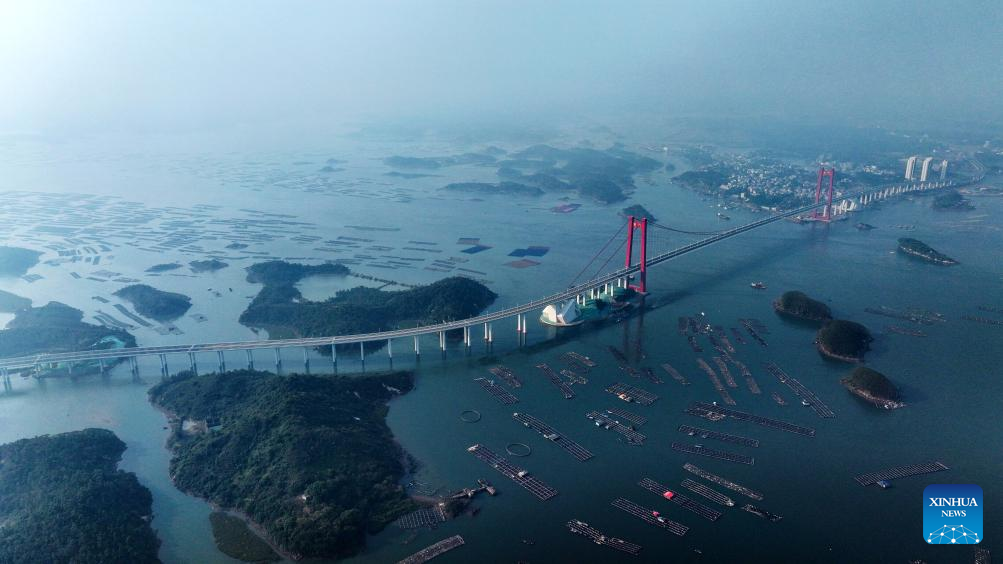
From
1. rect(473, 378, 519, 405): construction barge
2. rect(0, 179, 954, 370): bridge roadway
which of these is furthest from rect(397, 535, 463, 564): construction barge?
rect(0, 179, 954, 370): bridge roadway

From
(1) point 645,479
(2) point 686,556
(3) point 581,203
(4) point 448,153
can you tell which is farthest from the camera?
(4) point 448,153

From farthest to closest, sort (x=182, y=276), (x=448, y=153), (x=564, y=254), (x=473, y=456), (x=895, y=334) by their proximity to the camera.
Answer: (x=448, y=153), (x=564, y=254), (x=182, y=276), (x=895, y=334), (x=473, y=456)

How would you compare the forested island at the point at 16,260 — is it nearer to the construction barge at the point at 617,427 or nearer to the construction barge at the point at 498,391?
the construction barge at the point at 498,391

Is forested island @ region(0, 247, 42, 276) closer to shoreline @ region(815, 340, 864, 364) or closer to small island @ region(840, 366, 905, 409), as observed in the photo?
shoreline @ region(815, 340, 864, 364)

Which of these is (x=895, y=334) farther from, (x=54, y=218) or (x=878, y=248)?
(x=54, y=218)

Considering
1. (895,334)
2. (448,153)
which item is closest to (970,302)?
(895,334)

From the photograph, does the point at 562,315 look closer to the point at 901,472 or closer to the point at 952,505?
the point at 901,472

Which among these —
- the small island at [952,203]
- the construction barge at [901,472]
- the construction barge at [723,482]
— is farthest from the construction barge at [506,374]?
the small island at [952,203]

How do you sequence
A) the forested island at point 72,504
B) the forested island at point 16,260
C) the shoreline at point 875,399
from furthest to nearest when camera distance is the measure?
1. the forested island at point 16,260
2. the shoreline at point 875,399
3. the forested island at point 72,504
